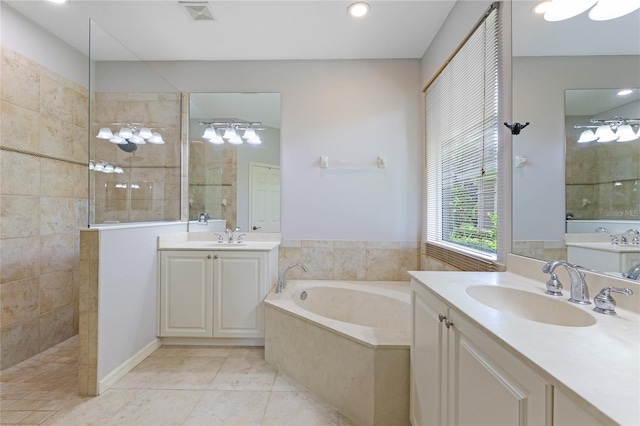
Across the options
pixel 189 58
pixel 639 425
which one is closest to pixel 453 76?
pixel 639 425

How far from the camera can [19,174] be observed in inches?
81.6

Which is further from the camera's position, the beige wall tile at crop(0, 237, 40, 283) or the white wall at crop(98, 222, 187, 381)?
the beige wall tile at crop(0, 237, 40, 283)

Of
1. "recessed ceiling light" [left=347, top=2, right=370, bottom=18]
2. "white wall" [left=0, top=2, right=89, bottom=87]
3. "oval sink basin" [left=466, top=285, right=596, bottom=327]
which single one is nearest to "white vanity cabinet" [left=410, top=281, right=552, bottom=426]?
"oval sink basin" [left=466, top=285, right=596, bottom=327]

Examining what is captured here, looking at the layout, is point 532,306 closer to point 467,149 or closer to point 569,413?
point 569,413

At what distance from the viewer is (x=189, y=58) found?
2758mm

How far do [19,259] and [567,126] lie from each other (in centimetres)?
358

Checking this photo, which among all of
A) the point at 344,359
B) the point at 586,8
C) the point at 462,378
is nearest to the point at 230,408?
the point at 344,359

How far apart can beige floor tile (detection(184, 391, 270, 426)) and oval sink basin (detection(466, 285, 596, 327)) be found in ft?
4.57

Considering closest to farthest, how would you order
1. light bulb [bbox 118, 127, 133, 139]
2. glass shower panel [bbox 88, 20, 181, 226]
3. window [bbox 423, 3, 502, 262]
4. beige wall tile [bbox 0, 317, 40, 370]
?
window [bbox 423, 3, 502, 262], beige wall tile [bbox 0, 317, 40, 370], glass shower panel [bbox 88, 20, 181, 226], light bulb [bbox 118, 127, 133, 139]

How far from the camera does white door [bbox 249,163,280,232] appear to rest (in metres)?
2.75

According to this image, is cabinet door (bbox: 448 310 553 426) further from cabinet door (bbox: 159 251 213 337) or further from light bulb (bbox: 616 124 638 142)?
cabinet door (bbox: 159 251 213 337)

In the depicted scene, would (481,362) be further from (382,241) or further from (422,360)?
(382,241)

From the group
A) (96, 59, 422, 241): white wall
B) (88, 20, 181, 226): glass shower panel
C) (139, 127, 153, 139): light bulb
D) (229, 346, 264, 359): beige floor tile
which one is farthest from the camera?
(96, 59, 422, 241): white wall

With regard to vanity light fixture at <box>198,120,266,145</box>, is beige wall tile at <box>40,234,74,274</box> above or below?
below
